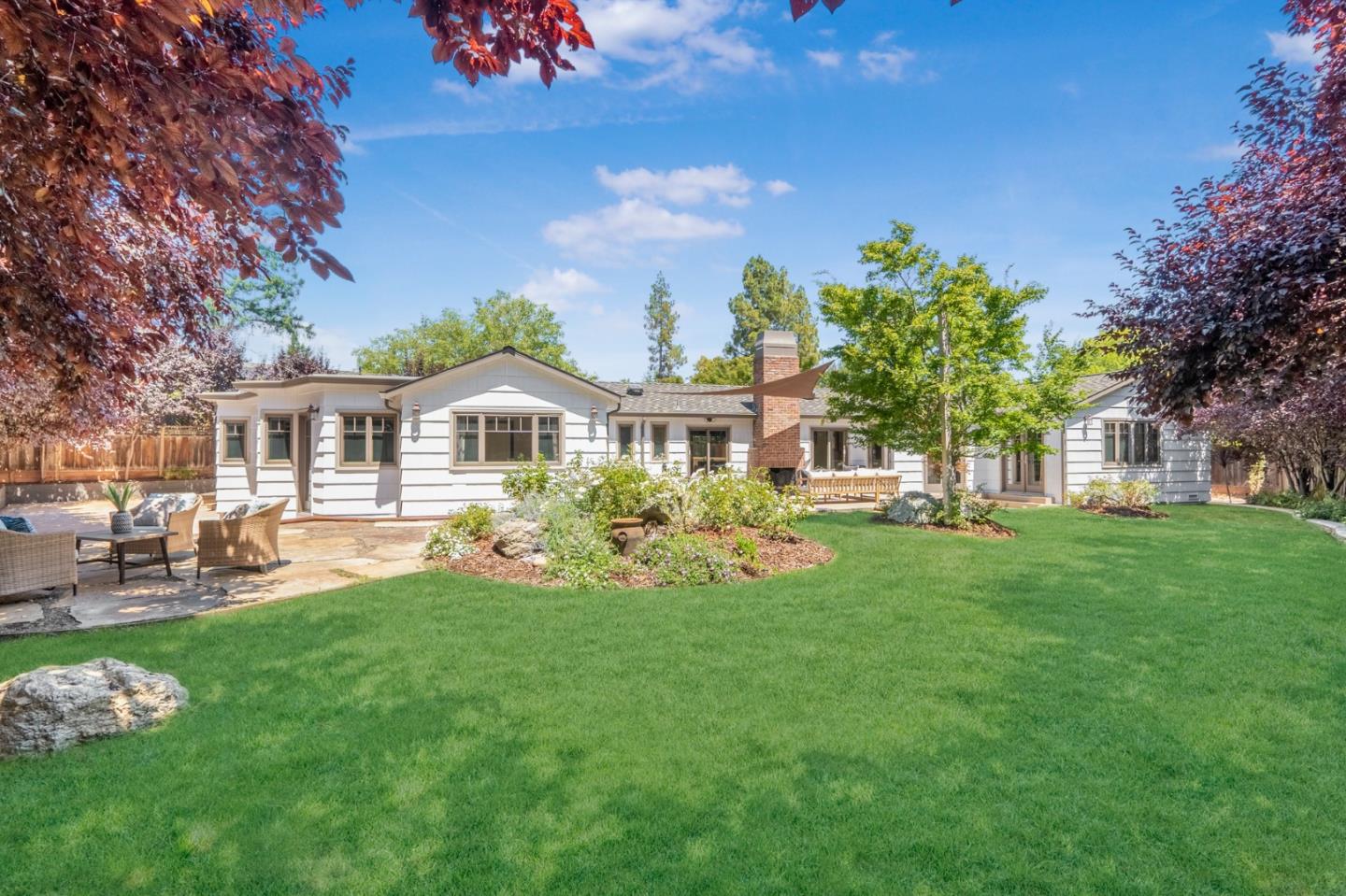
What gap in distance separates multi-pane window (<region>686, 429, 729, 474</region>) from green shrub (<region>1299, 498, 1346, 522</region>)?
13.3 m

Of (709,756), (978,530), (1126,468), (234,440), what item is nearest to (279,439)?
(234,440)

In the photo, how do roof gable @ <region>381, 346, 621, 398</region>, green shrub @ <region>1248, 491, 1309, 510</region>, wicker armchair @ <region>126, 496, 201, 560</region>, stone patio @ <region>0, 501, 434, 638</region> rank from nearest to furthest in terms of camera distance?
stone patio @ <region>0, 501, 434, 638</region>
wicker armchair @ <region>126, 496, 201, 560</region>
roof gable @ <region>381, 346, 621, 398</region>
green shrub @ <region>1248, 491, 1309, 510</region>

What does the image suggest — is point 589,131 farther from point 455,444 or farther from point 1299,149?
point 1299,149

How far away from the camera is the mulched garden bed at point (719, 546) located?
773 centimetres

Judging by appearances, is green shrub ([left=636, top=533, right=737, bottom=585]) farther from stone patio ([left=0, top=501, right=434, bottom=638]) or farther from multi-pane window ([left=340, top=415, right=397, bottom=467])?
multi-pane window ([left=340, top=415, right=397, bottom=467])

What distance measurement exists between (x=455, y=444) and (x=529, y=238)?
6.86m

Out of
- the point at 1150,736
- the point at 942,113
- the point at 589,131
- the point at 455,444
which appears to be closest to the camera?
the point at 1150,736

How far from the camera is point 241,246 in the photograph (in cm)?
275

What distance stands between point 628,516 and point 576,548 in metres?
1.19

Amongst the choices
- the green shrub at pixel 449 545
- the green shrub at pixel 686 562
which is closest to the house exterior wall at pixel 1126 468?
the green shrub at pixel 686 562

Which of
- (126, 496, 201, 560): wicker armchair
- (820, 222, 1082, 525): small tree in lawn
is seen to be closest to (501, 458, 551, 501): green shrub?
(126, 496, 201, 560): wicker armchair

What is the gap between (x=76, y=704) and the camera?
3662mm

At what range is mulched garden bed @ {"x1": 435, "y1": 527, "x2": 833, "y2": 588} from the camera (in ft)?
25.4

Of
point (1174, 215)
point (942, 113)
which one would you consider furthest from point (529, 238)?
point (1174, 215)
